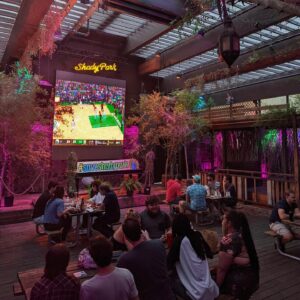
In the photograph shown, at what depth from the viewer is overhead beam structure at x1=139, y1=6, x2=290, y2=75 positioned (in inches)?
293

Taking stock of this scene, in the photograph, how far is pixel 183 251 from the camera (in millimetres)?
2604

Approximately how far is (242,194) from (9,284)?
7.29 meters

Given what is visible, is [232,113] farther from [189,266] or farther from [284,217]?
[189,266]

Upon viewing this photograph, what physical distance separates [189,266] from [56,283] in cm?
119

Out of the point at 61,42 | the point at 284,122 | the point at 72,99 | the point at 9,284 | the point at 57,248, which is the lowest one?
the point at 9,284

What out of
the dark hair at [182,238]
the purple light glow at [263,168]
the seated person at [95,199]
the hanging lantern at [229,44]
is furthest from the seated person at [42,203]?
the purple light glow at [263,168]

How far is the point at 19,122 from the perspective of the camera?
25.6ft

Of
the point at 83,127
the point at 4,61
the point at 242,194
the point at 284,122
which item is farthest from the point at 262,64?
the point at 4,61

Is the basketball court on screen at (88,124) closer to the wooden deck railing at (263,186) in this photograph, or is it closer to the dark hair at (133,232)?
the wooden deck railing at (263,186)

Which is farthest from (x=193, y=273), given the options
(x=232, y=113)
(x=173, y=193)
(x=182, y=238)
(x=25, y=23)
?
(x=232, y=113)

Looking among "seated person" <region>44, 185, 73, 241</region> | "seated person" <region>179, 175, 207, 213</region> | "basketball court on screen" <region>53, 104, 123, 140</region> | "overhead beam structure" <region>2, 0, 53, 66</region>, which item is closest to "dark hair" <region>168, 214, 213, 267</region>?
"seated person" <region>44, 185, 73, 241</region>

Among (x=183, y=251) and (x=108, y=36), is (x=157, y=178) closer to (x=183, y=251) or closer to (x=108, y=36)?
(x=108, y=36)

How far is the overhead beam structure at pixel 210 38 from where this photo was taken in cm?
744

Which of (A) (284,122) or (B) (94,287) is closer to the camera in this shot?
(B) (94,287)
